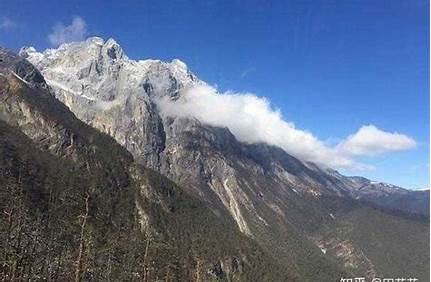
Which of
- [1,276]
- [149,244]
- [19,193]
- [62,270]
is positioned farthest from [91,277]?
[19,193]

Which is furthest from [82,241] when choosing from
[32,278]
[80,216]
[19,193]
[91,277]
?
[91,277]

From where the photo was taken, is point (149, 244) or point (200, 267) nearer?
point (149, 244)

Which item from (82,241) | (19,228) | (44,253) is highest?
(44,253)

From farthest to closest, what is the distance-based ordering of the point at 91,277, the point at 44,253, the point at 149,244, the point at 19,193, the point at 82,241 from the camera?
the point at 44,253, the point at 91,277, the point at 149,244, the point at 19,193, the point at 82,241

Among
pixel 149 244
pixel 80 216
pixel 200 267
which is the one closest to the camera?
pixel 80 216

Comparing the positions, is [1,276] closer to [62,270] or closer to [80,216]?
[80,216]

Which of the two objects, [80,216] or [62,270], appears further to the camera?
Answer: [62,270]

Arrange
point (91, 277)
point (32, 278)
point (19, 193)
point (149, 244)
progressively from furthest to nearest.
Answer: point (91, 277) < point (32, 278) < point (149, 244) < point (19, 193)

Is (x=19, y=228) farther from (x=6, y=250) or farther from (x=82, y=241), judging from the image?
(x=82, y=241)

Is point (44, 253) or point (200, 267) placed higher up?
point (44, 253)
